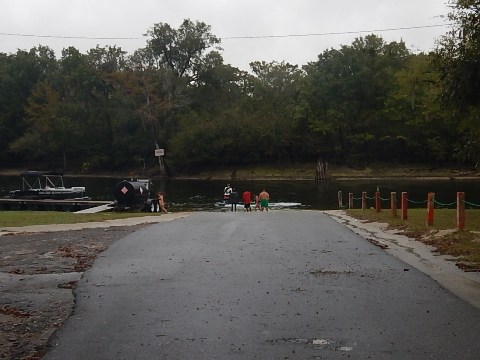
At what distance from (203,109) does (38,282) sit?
3643 inches

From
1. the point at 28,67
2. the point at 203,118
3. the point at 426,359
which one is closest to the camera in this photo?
the point at 426,359

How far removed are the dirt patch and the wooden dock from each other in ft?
75.5

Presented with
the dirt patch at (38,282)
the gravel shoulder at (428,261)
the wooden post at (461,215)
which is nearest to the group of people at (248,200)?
the gravel shoulder at (428,261)

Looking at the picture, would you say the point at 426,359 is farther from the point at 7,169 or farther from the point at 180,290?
the point at 7,169

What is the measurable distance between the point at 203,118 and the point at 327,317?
89.6 meters

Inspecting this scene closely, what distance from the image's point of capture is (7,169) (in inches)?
4343

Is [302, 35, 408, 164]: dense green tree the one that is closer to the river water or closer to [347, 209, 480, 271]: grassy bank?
the river water

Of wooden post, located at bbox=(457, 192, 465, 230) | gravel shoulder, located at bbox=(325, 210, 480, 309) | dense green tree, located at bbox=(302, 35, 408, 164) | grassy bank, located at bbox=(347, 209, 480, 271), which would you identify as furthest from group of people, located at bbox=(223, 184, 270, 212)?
dense green tree, located at bbox=(302, 35, 408, 164)

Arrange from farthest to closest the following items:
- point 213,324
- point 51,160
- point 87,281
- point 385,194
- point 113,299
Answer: point 51,160 → point 385,194 → point 87,281 → point 113,299 → point 213,324

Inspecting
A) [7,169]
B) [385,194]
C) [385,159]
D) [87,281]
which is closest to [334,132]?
[385,159]

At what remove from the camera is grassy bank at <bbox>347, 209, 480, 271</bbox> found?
12.6 meters

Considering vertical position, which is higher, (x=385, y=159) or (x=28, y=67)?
(x=28, y=67)

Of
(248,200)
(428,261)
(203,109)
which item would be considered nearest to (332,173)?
(203,109)

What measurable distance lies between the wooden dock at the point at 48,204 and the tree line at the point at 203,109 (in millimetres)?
47394
